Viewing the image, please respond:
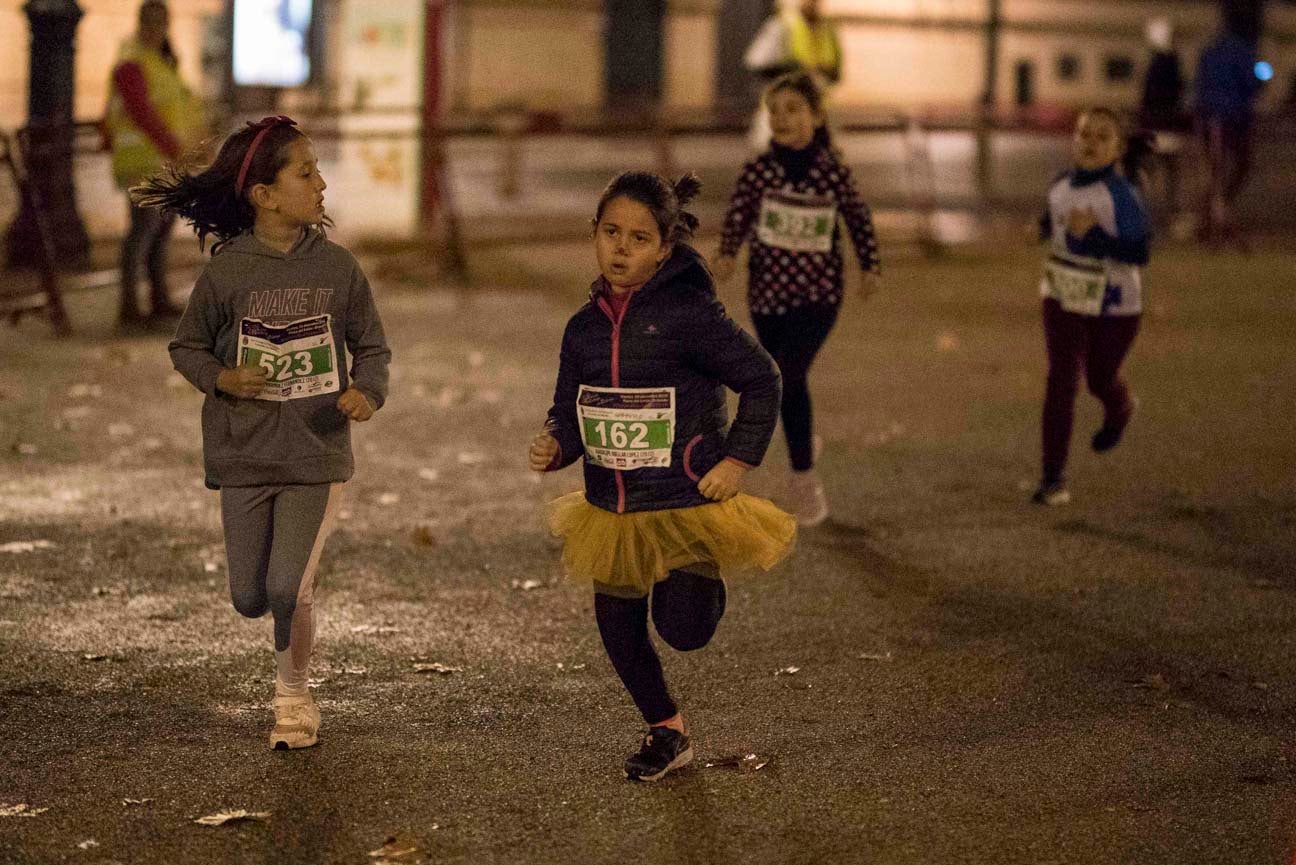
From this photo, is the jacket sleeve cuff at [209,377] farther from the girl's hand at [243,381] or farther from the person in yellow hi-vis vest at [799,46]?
Answer: the person in yellow hi-vis vest at [799,46]

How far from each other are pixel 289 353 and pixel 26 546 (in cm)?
279

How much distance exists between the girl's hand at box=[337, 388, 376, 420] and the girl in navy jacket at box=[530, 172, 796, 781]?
19.2 inches

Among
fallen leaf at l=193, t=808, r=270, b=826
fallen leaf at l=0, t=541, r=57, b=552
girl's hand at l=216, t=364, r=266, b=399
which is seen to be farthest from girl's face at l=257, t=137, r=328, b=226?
fallen leaf at l=0, t=541, r=57, b=552

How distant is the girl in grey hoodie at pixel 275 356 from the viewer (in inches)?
209

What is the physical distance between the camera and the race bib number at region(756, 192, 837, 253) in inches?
323

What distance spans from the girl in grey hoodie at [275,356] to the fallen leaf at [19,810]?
27.5 inches

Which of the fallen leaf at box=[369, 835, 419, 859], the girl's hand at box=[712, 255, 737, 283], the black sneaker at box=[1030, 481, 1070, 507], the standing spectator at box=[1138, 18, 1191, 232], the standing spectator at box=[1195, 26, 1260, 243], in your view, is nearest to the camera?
the fallen leaf at box=[369, 835, 419, 859]

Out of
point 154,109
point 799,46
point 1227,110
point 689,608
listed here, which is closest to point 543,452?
point 689,608

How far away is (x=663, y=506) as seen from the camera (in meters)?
5.09

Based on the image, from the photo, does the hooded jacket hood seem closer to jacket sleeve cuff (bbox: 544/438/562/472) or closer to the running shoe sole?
jacket sleeve cuff (bbox: 544/438/562/472)

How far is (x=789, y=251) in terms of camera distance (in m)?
8.22

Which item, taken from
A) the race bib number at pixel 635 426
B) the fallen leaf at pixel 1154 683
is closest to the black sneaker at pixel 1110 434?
the fallen leaf at pixel 1154 683

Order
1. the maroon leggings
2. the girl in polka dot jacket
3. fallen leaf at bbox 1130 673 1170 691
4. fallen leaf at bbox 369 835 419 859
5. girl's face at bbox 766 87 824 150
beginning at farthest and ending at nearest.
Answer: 1. the maroon leggings
2. the girl in polka dot jacket
3. girl's face at bbox 766 87 824 150
4. fallen leaf at bbox 1130 673 1170 691
5. fallen leaf at bbox 369 835 419 859

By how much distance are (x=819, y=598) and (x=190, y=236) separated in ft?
35.1
